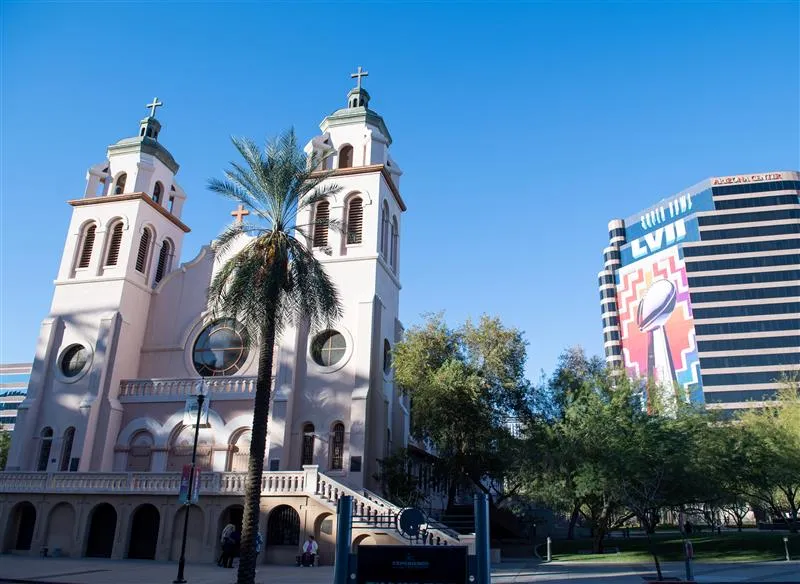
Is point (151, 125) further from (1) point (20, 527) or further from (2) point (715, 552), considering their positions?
(2) point (715, 552)

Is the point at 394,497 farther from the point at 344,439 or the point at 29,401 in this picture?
the point at 29,401

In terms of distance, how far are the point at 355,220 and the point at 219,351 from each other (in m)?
10.0

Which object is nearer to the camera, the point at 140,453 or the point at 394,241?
the point at 140,453

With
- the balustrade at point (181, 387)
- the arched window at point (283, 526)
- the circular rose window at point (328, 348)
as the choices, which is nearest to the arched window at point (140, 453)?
the balustrade at point (181, 387)

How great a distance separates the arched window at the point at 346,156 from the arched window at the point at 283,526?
18.9m

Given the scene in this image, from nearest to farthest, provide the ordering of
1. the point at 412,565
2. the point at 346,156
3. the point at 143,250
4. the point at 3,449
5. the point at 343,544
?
the point at 412,565, the point at 343,544, the point at 346,156, the point at 143,250, the point at 3,449

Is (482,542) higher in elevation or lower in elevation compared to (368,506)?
lower

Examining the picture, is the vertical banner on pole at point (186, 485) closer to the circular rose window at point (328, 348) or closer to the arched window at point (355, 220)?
the circular rose window at point (328, 348)

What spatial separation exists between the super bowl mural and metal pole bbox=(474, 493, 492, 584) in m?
91.9

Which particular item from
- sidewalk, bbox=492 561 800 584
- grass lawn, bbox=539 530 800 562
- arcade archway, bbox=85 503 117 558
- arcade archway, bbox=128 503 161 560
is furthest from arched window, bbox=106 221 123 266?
grass lawn, bbox=539 530 800 562

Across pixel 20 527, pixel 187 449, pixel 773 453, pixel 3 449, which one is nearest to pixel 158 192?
pixel 187 449

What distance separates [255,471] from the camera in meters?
18.7

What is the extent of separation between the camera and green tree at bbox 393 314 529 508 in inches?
1176

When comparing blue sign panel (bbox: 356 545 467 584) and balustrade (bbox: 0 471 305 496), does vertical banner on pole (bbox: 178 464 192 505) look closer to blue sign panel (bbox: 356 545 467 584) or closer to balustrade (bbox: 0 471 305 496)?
balustrade (bbox: 0 471 305 496)
